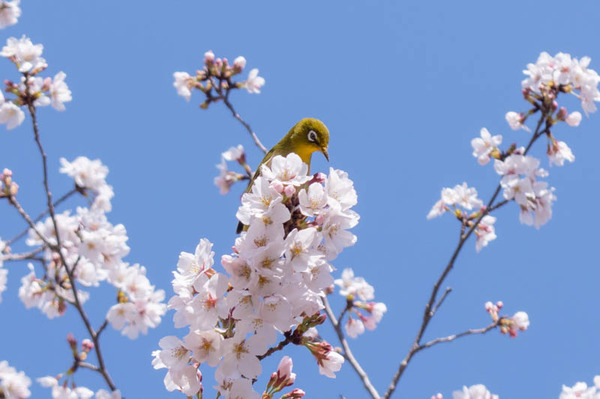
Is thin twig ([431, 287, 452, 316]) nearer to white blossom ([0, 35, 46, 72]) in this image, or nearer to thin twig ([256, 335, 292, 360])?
thin twig ([256, 335, 292, 360])

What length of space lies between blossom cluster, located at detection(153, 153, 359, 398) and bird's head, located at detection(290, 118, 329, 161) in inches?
111

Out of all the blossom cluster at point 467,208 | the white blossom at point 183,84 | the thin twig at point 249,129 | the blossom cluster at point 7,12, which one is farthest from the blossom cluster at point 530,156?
the blossom cluster at point 7,12

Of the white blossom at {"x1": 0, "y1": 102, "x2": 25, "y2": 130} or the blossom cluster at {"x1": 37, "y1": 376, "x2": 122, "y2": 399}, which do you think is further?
the white blossom at {"x1": 0, "y1": 102, "x2": 25, "y2": 130}

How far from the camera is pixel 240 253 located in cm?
178

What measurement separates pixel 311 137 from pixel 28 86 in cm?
238

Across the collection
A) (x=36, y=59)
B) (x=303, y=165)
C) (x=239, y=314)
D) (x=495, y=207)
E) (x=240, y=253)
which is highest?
(x=36, y=59)

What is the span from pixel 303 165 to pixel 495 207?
282cm

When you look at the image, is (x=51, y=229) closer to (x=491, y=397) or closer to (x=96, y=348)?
(x=96, y=348)

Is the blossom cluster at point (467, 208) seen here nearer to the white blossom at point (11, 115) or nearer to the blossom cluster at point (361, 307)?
the blossom cluster at point (361, 307)

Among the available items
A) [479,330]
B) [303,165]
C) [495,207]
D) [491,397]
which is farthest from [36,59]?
[491,397]

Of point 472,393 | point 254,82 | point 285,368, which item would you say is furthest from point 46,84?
point 472,393

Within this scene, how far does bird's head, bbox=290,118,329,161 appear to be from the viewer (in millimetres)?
4738

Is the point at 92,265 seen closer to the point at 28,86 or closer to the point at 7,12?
the point at 28,86

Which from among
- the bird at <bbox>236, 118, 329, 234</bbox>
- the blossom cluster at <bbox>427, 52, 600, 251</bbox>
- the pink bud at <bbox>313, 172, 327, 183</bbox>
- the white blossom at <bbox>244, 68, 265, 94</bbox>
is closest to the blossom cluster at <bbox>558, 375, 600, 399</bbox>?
the blossom cluster at <bbox>427, 52, 600, 251</bbox>
